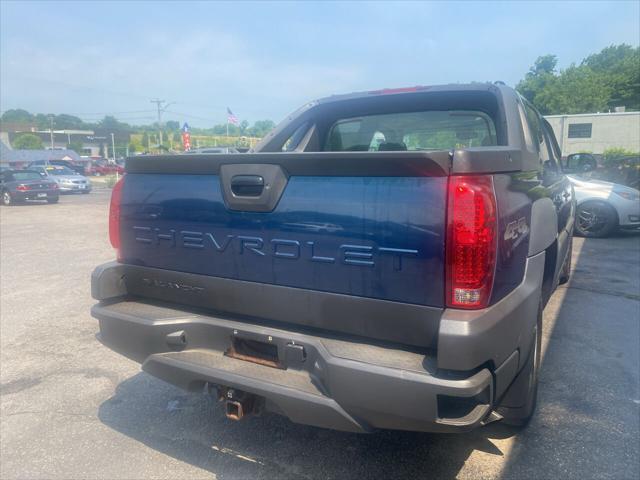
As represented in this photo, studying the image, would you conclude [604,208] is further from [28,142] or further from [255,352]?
[28,142]

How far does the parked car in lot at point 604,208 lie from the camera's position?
369 inches

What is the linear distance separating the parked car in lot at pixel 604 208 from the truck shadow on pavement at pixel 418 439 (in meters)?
6.08

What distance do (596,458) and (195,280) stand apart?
238 cm

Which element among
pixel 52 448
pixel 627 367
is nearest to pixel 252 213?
pixel 52 448

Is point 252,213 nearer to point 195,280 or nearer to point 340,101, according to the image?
point 195,280

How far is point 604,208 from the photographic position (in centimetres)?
948

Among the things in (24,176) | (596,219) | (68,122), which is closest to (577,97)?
(596,219)

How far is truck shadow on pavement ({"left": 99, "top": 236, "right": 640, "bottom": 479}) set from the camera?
2771 mm

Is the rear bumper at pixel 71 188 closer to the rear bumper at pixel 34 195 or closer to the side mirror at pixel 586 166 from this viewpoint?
the rear bumper at pixel 34 195

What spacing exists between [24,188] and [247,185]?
20.8 meters

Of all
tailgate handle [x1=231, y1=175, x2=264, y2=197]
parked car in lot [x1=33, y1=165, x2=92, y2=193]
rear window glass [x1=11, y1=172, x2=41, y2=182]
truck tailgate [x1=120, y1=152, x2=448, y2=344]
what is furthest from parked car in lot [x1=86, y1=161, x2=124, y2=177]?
tailgate handle [x1=231, y1=175, x2=264, y2=197]

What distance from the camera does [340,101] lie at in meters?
4.02

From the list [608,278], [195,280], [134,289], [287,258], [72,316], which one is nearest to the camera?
[287,258]

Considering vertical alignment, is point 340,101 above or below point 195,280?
above
